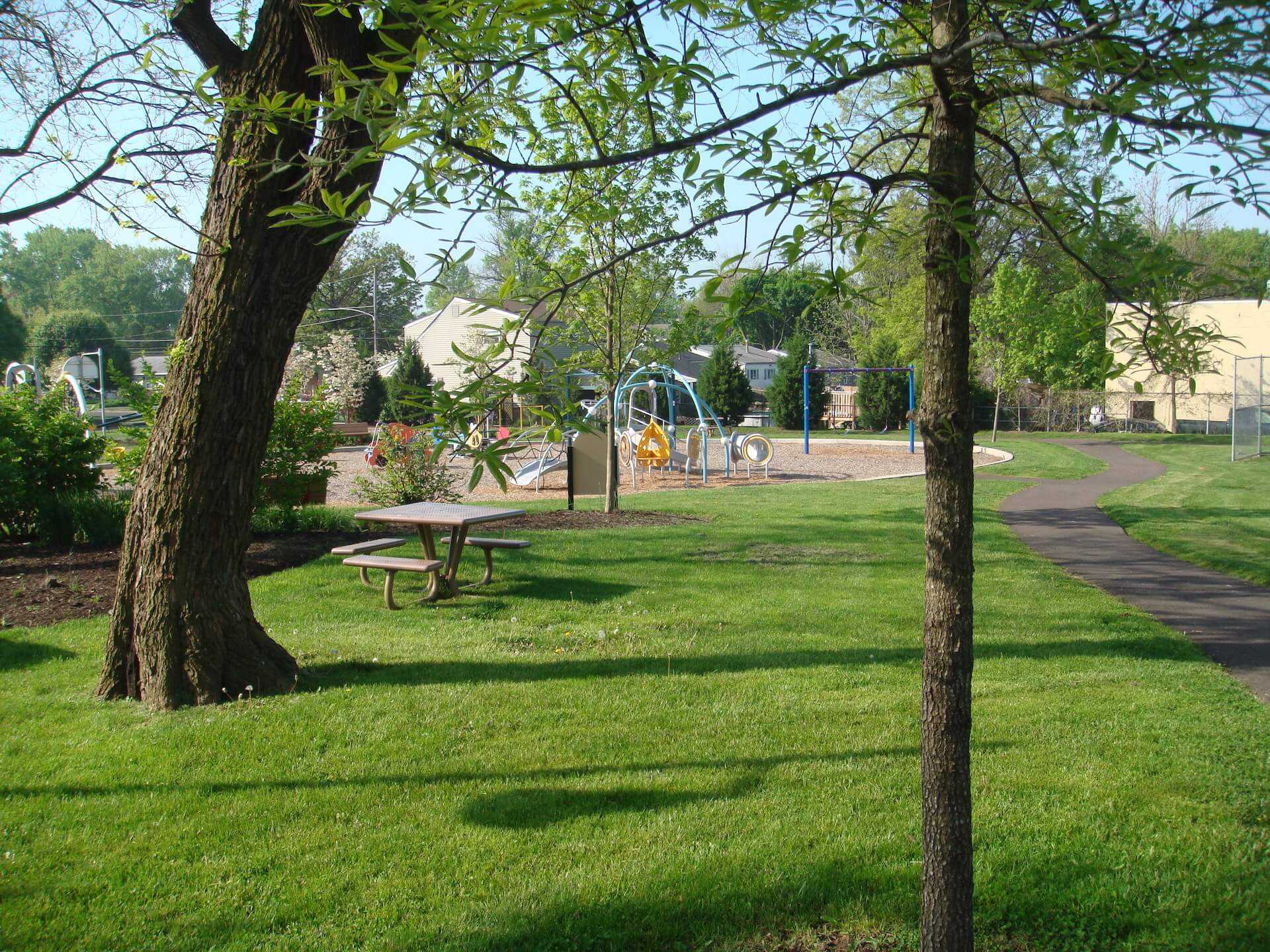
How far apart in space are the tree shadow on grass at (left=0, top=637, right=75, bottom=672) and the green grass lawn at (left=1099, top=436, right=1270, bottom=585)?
10773 millimetres

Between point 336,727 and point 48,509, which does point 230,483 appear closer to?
point 336,727

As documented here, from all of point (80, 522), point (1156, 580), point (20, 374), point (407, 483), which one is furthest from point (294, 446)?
point (20, 374)

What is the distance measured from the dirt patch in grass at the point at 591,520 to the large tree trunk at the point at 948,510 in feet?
33.7

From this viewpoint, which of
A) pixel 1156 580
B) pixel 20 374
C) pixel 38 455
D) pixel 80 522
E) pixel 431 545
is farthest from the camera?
pixel 20 374

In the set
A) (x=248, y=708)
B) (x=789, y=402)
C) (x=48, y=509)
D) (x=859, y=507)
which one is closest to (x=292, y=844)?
(x=248, y=708)

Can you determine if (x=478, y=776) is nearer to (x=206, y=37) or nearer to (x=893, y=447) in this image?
(x=206, y=37)

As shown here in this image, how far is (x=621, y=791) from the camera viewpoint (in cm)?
443

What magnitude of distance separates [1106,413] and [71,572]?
43089 millimetres

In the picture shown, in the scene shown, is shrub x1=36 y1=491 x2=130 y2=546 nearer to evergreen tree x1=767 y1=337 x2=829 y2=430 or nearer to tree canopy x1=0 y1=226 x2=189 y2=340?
tree canopy x1=0 y1=226 x2=189 y2=340

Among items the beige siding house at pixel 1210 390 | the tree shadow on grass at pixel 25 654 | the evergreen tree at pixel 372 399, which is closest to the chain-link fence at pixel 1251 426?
the beige siding house at pixel 1210 390

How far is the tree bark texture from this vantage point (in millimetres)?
5348

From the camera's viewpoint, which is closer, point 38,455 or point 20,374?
point 38,455

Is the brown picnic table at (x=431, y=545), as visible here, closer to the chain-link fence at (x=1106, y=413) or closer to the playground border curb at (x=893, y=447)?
the playground border curb at (x=893, y=447)

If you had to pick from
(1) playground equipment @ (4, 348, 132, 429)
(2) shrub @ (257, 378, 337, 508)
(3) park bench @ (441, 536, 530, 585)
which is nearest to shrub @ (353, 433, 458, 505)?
(2) shrub @ (257, 378, 337, 508)
